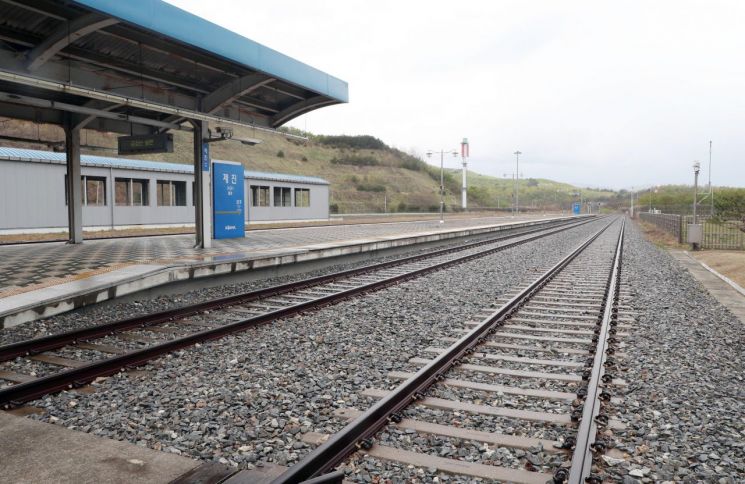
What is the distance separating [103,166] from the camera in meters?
23.4

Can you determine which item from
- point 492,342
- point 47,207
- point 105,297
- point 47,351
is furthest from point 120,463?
point 47,207

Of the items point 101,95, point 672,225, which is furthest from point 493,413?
point 672,225

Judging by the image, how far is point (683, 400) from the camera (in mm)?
4672

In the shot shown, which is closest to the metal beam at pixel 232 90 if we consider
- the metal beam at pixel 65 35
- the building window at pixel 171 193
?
the metal beam at pixel 65 35

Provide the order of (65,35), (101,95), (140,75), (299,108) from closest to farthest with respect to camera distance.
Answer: (65,35), (101,95), (140,75), (299,108)

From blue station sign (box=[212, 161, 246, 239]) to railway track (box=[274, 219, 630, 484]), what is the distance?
13.1 metres

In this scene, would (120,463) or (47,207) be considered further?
(47,207)

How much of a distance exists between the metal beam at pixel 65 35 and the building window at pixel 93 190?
13.3 meters

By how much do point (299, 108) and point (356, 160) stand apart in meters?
78.8

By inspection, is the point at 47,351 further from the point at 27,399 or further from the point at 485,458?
the point at 485,458

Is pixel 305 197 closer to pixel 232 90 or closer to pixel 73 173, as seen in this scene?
pixel 73 173

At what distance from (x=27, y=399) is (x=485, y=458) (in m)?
3.66

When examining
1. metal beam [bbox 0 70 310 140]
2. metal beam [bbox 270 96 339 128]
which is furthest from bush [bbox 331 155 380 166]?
metal beam [bbox 0 70 310 140]

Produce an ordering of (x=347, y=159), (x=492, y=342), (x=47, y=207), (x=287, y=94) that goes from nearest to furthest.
Answer: (x=492, y=342), (x=287, y=94), (x=47, y=207), (x=347, y=159)
